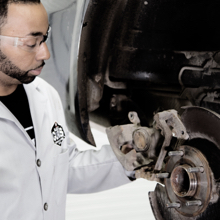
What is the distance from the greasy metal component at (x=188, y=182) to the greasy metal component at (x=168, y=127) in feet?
0.16

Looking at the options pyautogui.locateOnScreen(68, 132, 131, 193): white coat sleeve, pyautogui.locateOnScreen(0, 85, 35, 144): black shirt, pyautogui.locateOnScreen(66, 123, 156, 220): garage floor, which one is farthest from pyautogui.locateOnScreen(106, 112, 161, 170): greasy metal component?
pyautogui.locateOnScreen(66, 123, 156, 220): garage floor

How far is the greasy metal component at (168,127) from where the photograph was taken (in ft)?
3.19

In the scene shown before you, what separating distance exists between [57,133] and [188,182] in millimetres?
422

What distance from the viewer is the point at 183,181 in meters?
1.08

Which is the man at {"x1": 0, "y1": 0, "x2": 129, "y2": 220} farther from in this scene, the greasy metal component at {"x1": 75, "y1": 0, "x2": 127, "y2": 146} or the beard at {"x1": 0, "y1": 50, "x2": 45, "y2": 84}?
the greasy metal component at {"x1": 75, "y1": 0, "x2": 127, "y2": 146}

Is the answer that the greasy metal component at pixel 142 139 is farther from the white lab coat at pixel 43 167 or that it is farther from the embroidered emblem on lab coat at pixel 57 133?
the embroidered emblem on lab coat at pixel 57 133

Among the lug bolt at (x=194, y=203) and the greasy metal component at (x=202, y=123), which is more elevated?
the greasy metal component at (x=202, y=123)

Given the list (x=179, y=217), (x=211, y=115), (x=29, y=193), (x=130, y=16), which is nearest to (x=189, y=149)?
(x=211, y=115)

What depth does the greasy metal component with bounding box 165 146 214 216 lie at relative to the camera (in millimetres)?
971

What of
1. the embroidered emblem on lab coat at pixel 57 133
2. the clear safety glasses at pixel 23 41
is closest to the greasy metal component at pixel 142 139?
the embroidered emblem on lab coat at pixel 57 133

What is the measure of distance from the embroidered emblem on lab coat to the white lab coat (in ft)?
0.06

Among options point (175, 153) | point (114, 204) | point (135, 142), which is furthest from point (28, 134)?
point (114, 204)

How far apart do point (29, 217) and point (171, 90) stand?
66 cm

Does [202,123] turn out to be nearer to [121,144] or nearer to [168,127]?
[168,127]
